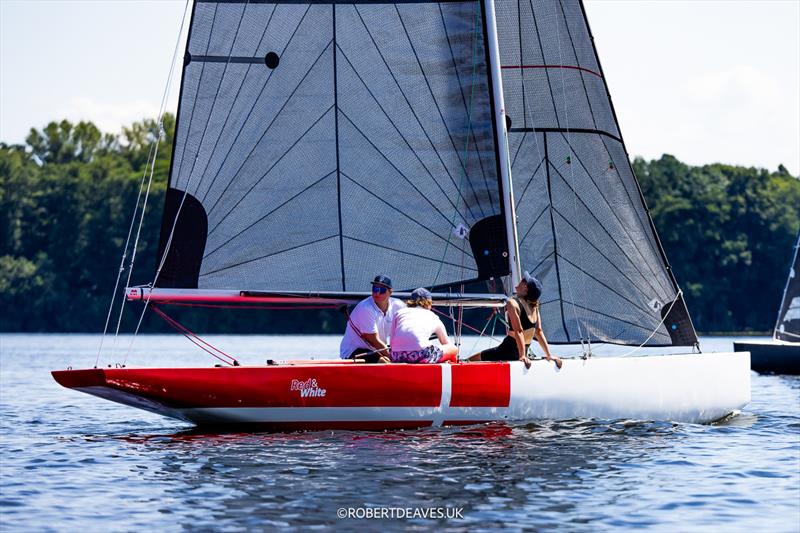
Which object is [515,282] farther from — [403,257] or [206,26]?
[206,26]

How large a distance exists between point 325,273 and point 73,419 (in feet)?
16.5

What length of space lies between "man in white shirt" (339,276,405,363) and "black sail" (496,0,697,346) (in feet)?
11.5

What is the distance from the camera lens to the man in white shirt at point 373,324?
1557 centimetres

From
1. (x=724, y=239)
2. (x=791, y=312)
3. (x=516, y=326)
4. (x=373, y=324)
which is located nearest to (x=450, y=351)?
(x=516, y=326)

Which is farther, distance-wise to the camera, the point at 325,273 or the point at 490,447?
the point at 325,273

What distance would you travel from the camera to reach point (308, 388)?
14719 mm

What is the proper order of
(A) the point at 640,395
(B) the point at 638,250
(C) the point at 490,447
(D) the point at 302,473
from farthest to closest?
(B) the point at 638,250, (A) the point at 640,395, (C) the point at 490,447, (D) the point at 302,473

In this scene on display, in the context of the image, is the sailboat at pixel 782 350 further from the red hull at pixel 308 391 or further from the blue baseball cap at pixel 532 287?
the red hull at pixel 308 391

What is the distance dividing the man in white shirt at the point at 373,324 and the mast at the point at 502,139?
1814 mm

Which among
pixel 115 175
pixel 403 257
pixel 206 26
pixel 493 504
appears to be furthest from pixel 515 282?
pixel 115 175

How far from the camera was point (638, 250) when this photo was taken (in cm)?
1853

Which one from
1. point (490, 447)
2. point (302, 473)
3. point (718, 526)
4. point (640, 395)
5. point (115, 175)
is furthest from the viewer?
point (115, 175)

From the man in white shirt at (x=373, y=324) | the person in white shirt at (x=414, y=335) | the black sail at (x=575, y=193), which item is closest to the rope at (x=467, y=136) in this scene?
the man in white shirt at (x=373, y=324)

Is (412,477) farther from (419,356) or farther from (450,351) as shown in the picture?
(450,351)
